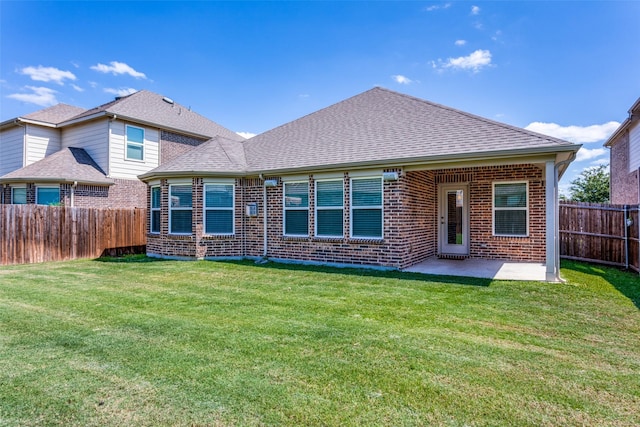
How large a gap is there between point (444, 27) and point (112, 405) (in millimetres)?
12684

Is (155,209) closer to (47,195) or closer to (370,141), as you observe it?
(47,195)

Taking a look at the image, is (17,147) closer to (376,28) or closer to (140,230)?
(140,230)

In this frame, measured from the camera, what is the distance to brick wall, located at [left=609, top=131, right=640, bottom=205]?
50.4 feet

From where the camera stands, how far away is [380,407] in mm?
2652

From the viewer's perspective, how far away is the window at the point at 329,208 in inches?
393

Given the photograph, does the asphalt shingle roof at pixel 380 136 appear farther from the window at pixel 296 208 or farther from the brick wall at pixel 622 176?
the brick wall at pixel 622 176

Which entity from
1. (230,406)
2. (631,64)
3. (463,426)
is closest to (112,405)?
(230,406)

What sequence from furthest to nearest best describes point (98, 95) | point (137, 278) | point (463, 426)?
point (98, 95) < point (137, 278) < point (463, 426)

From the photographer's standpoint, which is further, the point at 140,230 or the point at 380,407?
the point at 140,230

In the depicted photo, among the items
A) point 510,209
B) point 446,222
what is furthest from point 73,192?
point 510,209

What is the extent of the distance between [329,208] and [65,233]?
9.01 m

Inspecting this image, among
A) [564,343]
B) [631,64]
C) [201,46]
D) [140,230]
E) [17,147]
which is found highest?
[201,46]

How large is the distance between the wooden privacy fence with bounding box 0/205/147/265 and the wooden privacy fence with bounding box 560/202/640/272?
50.7ft

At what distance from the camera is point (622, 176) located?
683 inches
